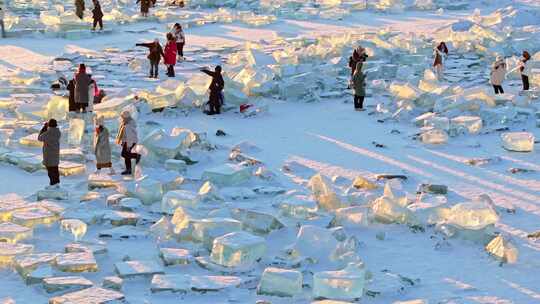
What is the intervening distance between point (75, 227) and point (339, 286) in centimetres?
342

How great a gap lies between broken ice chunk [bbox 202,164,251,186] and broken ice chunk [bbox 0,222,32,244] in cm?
299

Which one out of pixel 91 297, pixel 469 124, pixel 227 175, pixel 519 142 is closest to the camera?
pixel 91 297

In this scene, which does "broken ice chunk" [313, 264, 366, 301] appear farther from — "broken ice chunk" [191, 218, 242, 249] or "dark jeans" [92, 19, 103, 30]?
"dark jeans" [92, 19, 103, 30]

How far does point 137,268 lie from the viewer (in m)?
9.57

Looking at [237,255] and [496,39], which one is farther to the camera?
[496,39]

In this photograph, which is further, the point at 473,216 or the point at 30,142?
the point at 30,142

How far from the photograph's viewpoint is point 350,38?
963 inches

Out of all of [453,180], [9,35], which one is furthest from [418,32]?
[453,180]

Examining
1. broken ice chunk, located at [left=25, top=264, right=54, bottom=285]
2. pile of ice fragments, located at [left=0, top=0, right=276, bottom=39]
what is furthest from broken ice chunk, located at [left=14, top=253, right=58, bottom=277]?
pile of ice fragments, located at [left=0, top=0, right=276, bottom=39]

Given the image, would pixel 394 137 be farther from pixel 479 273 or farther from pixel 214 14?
pixel 214 14

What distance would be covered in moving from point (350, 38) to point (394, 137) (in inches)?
349

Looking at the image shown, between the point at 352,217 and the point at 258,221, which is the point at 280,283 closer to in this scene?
the point at 258,221

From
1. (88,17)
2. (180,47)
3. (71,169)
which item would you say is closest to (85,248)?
(71,169)

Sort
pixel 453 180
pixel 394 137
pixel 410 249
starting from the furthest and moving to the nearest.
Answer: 1. pixel 394 137
2. pixel 453 180
3. pixel 410 249
